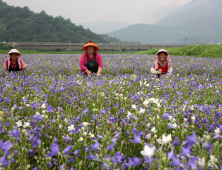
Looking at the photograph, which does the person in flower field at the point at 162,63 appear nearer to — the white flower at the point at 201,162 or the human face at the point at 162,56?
the human face at the point at 162,56

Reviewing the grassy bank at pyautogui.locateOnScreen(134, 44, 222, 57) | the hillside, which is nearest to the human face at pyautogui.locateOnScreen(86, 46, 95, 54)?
the grassy bank at pyautogui.locateOnScreen(134, 44, 222, 57)

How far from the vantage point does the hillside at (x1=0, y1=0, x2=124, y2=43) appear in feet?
217

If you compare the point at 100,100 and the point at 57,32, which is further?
the point at 57,32

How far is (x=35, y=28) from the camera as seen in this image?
71250 millimetres

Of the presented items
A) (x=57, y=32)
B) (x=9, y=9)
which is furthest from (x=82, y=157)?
(x=9, y=9)

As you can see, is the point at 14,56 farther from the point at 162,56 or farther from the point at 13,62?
the point at 162,56

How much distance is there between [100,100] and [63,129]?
1.34m

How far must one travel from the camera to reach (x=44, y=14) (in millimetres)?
84375

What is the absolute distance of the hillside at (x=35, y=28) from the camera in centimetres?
6606

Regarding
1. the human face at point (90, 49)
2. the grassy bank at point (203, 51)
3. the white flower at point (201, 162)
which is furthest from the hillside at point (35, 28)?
the white flower at point (201, 162)

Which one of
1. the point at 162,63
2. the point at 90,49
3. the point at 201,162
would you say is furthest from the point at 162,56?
the point at 201,162

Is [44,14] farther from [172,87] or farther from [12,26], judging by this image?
[172,87]

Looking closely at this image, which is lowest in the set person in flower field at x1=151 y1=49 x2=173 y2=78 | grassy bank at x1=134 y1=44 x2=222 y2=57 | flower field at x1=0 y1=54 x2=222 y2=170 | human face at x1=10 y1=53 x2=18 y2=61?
flower field at x1=0 y1=54 x2=222 y2=170

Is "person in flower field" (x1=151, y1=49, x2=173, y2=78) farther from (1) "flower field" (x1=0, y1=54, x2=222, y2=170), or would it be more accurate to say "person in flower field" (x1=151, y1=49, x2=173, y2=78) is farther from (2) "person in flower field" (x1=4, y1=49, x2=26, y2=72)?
(2) "person in flower field" (x1=4, y1=49, x2=26, y2=72)
